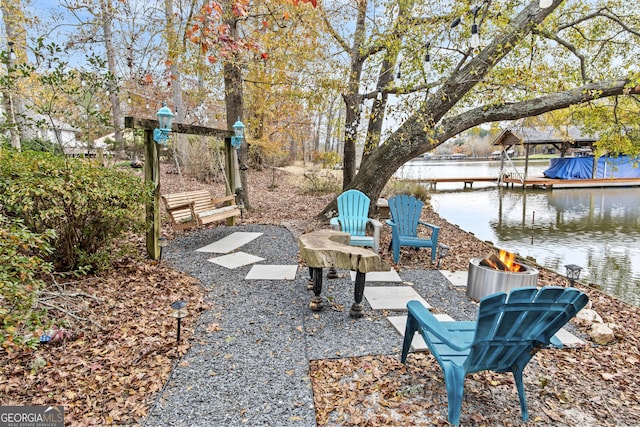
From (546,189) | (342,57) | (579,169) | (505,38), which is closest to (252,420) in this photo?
(505,38)

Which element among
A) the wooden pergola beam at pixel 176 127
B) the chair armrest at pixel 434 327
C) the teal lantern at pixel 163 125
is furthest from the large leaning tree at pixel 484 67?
the chair armrest at pixel 434 327

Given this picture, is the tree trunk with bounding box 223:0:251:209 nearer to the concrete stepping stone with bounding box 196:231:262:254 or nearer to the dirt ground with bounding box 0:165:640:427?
the concrete stepping stone with bounding box 196:231:262:254

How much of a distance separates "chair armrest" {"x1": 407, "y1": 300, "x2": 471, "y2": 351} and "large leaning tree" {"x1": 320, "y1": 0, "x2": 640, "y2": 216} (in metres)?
2.99

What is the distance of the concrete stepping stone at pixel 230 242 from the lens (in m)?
4.46

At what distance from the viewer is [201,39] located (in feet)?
13.4

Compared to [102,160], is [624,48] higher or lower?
higher

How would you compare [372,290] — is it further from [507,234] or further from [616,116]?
[507,234]

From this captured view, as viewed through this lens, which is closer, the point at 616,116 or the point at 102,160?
the point at 102,160

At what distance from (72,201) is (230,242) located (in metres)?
2.22

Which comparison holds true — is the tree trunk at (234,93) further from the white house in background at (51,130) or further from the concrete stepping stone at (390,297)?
the concrete stepping stone at (390,297)

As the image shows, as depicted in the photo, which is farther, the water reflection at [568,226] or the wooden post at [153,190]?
the water reflection at [568,226]

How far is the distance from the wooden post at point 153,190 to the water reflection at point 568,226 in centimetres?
554

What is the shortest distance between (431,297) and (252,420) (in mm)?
2225

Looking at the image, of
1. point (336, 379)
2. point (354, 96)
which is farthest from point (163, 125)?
point (354, 96)
